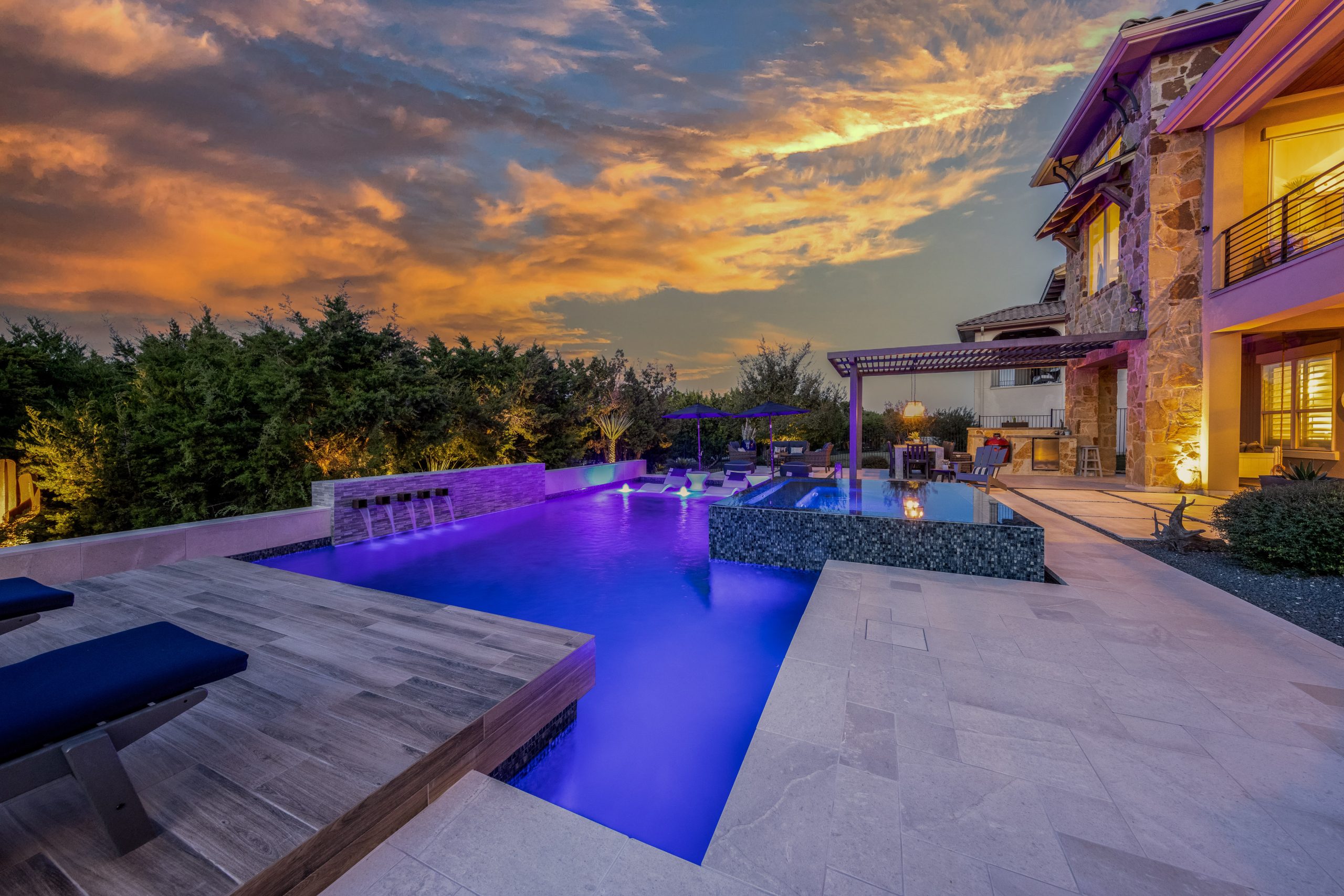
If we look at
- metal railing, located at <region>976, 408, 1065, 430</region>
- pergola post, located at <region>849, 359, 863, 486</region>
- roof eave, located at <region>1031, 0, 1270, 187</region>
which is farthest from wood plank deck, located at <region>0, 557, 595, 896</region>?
metal railing, located at <region>976, 408, 1065, 430</region>

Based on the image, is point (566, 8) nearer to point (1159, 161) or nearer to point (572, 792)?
point (1159, 161)

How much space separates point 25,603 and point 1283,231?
13471mm

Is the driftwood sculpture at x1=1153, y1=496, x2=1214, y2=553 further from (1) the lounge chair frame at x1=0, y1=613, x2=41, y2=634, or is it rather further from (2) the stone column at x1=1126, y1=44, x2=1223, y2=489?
(1) the lounge chair frame at x1=0, y1=613, x2=41, y2=634

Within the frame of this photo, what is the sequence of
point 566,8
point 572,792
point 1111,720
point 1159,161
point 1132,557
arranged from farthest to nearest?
point 566,8
point 1159,161
point 1132,557
point 572,792
point 1111,720

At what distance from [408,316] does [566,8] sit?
6.91m

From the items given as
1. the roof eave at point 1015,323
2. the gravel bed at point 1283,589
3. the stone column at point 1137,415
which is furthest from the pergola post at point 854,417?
the roof eave at point 1015,323

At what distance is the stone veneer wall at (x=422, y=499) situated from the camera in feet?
23.0

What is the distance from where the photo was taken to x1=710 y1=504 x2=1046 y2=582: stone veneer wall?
14.8 ft

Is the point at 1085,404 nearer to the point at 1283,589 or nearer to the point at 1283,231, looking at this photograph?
the point at 1283,231

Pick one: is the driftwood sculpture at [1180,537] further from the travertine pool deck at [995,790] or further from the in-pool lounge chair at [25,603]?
the in-pool lounge chair at [25,603]

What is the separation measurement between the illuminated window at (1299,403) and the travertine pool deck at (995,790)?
29.8 feet

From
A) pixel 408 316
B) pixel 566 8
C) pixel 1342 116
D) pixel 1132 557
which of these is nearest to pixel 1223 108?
pixel 1342 116

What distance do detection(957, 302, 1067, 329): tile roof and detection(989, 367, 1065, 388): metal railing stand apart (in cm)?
172

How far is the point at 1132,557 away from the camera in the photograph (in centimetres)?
495
